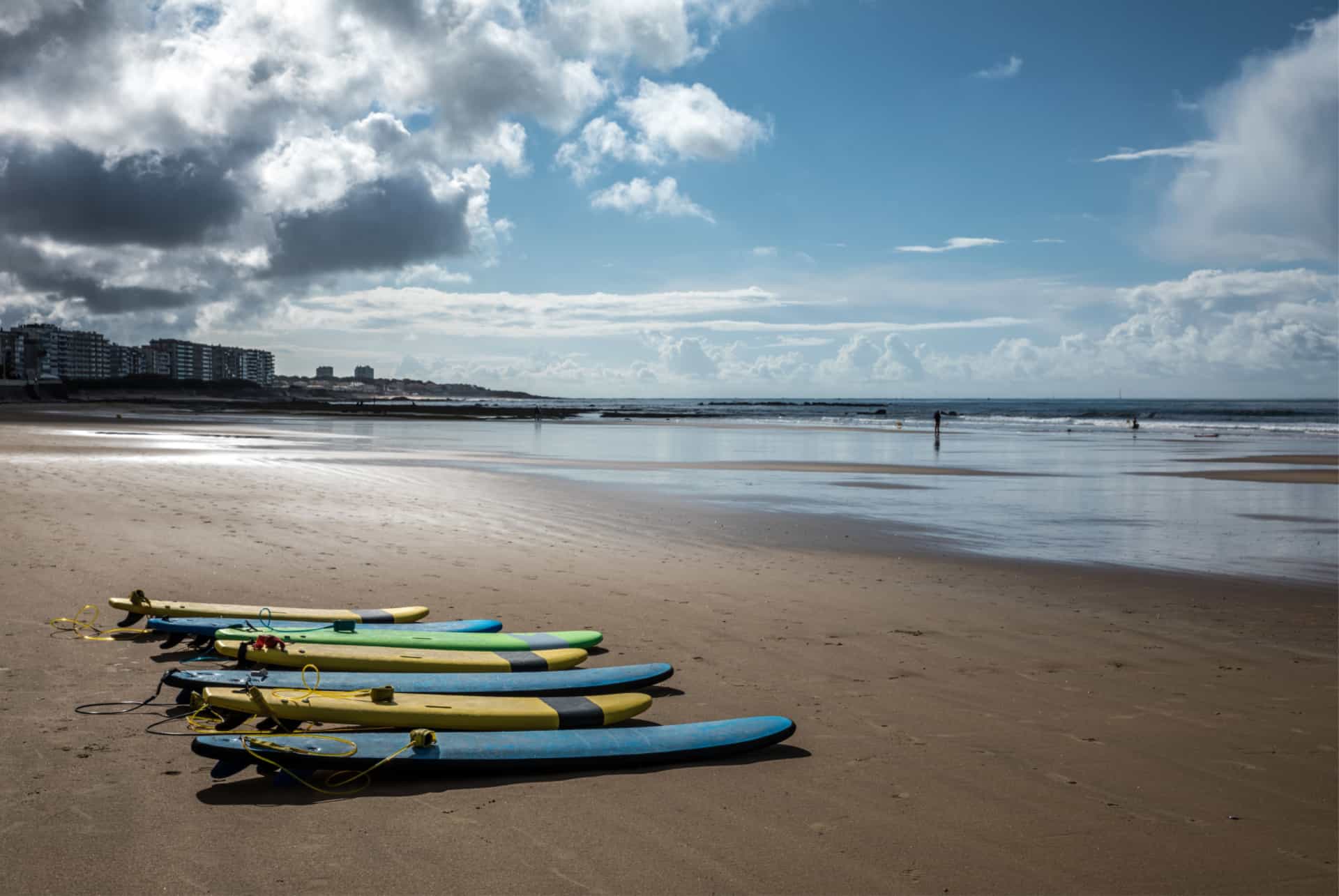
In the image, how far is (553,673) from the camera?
6.27 metres

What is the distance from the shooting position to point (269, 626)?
22.9 feet

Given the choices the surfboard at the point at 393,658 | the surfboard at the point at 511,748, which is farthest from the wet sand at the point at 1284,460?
the surfboard at the point at 511,748

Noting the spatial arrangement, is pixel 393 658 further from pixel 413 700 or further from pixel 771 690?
pixel 771 690

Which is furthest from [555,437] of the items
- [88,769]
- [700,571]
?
[88,769]

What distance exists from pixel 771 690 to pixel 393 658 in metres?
2.60

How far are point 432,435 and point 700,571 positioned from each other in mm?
36473

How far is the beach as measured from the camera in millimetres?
3971

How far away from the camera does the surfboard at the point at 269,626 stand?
6941mm

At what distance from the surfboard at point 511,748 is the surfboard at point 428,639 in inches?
65.0

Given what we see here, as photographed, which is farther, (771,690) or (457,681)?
(771,690)

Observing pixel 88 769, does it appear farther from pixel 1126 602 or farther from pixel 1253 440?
pixel 1253 440

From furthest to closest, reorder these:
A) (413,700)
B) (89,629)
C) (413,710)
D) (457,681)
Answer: (89,629) < (457,681) < (413,700) < (413,710)

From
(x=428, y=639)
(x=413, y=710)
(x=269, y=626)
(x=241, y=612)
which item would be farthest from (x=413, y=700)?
(x=241, y=612)

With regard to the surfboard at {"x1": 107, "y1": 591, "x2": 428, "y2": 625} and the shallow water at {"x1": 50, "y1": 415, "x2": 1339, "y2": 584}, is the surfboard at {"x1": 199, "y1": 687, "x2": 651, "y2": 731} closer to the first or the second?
the surfboard at {"x1": 107, "y1": 591, "x2": 428, "y2": 625}
